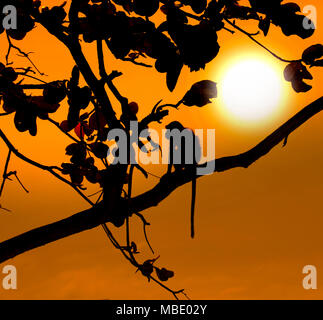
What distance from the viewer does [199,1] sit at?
1.46 m

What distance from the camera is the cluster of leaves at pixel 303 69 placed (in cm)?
166

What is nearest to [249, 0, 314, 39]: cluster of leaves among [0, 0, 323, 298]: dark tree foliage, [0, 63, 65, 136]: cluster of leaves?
[0, 0, 323, 298]: dark tree foliage

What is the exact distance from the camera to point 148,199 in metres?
1.51

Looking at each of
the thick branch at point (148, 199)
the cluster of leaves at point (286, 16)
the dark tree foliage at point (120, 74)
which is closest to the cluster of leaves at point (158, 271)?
the dark tree foliage at point (120, 74)

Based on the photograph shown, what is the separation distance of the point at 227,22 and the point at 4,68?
0.98 metres

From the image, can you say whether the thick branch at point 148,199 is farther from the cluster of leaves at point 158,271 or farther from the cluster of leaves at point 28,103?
the cluster of leaves at point 158,271

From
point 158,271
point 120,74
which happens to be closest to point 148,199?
point 120,74

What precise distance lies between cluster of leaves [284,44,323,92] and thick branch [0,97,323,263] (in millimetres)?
272

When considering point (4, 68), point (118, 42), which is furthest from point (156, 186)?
point (4, 68)

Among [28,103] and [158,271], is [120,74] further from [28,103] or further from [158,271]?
[158,271]

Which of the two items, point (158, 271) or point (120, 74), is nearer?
point (120, 74)

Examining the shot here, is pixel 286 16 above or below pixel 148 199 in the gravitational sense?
above

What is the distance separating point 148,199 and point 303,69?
69 cm
